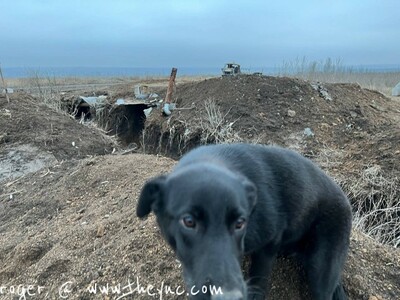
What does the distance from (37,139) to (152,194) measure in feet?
27.3

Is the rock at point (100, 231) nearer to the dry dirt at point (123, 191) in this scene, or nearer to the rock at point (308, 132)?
the dry dirt at point (123, 191)

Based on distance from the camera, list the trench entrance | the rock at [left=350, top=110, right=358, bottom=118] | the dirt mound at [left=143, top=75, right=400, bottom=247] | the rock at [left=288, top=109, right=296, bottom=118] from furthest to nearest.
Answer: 1. the trench entrance
2. the rock at [left=350, top=110, right=358, bottom=118]
3. the rock at [left=288, top=109, right=296, bottom=118]
4. the dirt mound at [left=143, top=75, right=400, bottom=247]

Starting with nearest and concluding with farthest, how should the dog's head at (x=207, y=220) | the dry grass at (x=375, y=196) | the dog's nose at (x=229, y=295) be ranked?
the dog's nose at (x=229, y=295), the dog's head at (x=207, y=220), the dry grass at (x=375, y=196)

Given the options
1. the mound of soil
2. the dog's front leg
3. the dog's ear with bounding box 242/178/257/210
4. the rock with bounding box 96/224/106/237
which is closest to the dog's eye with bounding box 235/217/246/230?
the dog's ear with bounding box 242/178/257/210

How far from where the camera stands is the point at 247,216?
285 cm

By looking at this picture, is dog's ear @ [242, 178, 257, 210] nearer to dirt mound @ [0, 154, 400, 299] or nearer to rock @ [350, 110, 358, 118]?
dirt mound @ [0, 154, 400, 299]

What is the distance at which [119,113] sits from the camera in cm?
1639

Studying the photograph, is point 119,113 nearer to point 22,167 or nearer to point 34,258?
point 22,167

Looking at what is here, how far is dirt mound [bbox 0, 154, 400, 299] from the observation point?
4023 millimetres

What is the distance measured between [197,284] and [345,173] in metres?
6.57

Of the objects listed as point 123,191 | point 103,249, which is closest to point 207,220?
point 103,249

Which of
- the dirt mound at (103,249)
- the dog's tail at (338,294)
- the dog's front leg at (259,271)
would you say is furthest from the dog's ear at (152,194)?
the dog's tail at (338,294)

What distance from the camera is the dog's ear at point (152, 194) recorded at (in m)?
2.89

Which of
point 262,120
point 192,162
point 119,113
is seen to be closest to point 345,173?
point 262,120
